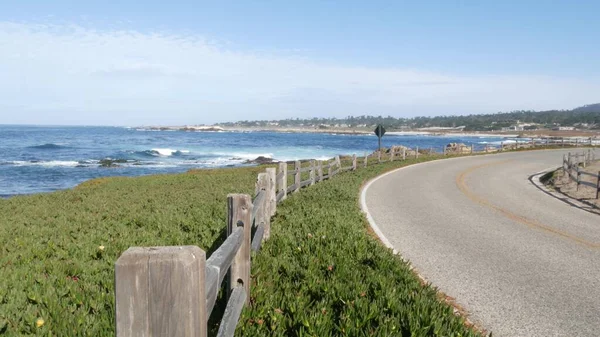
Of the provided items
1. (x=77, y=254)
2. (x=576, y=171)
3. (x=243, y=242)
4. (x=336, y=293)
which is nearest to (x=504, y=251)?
(x=336, y=293)

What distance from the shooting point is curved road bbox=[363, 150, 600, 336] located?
5781 mm

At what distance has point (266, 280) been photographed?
5.72 m

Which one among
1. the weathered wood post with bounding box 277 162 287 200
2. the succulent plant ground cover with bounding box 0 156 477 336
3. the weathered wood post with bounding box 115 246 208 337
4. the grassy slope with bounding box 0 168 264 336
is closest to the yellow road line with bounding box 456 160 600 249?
the succulent plant ground cover with bounding box 0 156 477 336

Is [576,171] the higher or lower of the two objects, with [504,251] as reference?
higher

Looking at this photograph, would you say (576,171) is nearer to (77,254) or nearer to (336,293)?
(336,293)

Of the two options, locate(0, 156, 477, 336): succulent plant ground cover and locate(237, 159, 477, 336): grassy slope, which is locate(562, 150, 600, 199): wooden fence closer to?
locate(0, 156, 477, 336): succulent plant ground cover

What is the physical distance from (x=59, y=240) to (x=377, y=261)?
18.6ft

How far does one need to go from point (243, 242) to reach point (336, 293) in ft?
4.08

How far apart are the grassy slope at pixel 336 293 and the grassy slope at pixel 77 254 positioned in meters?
1.39

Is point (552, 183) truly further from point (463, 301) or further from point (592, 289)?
point (463, 301)

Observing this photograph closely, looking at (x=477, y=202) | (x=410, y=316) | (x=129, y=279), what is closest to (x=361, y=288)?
(x=410, y=316)

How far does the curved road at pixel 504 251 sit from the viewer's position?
5.78 meters

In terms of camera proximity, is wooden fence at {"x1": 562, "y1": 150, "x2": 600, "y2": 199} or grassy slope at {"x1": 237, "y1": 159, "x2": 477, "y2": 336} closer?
grassy slope at {"x1": 237, "y1": 159, "x2": 477, "y2": 336}

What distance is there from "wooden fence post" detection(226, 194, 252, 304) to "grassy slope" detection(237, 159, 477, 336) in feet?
0.97
